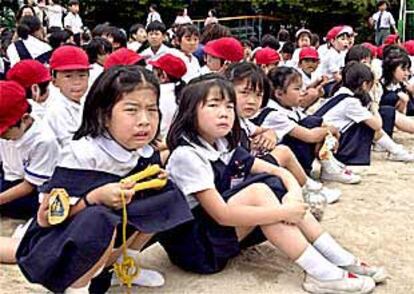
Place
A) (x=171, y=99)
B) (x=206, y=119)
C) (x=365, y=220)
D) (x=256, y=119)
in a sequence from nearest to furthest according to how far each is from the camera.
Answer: (x=206, y=119), (x=365, y=220), (x=256, y=119), (x=171, y=99)

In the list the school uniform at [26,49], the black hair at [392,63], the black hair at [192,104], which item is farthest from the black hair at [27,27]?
the black hair at [192,104]

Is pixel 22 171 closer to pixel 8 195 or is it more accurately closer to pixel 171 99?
pixel 8 195

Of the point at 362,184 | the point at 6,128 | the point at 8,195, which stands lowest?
the point at 362,184

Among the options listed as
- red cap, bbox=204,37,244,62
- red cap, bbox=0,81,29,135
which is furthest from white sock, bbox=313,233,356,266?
red cap, bbox=204,37,244,62

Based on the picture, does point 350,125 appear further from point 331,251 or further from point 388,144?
point 331,251

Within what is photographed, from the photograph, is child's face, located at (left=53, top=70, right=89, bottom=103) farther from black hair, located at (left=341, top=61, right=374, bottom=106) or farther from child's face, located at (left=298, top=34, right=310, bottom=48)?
child's face, located at (left=298, top=34, right=310, bottom=48)

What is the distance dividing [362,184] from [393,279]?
4.59 feet

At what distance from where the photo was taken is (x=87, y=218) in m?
2.00

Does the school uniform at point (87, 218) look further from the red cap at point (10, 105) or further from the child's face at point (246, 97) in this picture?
the child's face at point (246, 97)

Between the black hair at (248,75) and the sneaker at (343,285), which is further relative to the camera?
the black hair at (248,75)

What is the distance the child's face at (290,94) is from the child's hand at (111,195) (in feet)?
5.59

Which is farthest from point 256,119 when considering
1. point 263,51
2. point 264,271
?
point 263,51

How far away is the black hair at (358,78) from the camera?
420 centimetres

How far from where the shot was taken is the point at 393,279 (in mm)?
2531
